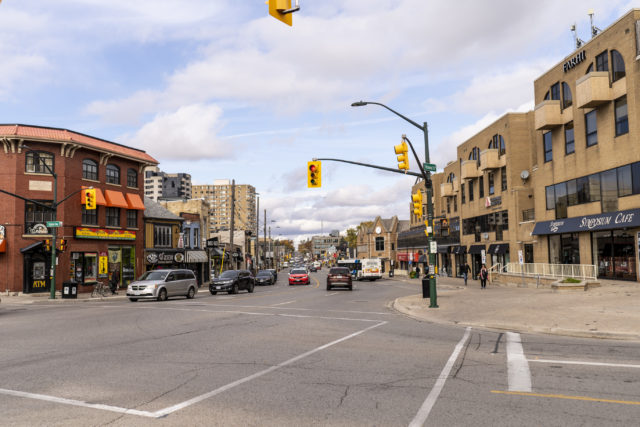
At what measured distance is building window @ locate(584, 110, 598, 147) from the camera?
29.7m

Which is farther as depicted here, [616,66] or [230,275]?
[230,275]

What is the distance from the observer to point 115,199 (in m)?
40.7

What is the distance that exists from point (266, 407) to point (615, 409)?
4.11m

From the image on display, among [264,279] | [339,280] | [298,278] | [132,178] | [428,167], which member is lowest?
[264,279]

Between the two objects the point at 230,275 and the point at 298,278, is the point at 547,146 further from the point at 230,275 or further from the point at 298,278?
the point at 298,278

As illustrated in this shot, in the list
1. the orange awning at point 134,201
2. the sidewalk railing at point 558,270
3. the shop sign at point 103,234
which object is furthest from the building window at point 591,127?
the shop sign at point 103,234

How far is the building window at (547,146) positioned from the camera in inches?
1384

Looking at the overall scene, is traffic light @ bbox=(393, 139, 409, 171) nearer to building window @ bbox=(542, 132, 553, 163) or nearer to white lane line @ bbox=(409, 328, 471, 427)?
white lane line @ bbox=(409, 328, 471, 427)

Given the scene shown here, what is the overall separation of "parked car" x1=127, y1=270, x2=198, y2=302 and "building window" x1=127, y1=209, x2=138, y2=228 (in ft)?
52.2

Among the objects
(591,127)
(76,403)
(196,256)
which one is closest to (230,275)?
(196,256)

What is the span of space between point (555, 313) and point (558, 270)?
1626 centimetres

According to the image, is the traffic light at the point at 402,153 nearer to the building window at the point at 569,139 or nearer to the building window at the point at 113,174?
the building window at the point at 569,139

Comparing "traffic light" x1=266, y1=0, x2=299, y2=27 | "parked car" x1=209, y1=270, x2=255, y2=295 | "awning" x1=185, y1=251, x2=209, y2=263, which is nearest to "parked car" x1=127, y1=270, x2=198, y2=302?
"parked car" x1=209, y1=270, x2=255, y2=295

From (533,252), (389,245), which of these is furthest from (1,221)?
(389,245)
